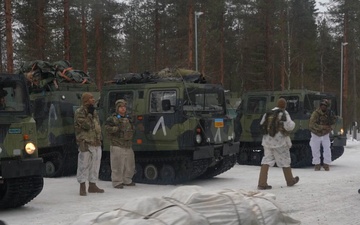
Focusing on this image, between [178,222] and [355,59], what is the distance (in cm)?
4816

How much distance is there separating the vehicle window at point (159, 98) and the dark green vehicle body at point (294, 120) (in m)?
4.75

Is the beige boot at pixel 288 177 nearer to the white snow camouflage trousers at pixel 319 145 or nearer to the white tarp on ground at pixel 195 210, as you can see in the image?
the white snow camouflage trousers at pixel 319 145

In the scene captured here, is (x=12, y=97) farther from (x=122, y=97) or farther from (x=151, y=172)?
(x=151, y=172)

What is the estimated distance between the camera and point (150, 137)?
1152 centimetres

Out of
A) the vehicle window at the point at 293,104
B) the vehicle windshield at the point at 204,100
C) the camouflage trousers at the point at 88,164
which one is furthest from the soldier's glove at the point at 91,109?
the vehicle window at the point at 293,104

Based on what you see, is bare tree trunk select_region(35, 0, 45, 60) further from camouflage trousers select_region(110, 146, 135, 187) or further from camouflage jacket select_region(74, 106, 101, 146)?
camouflage jacket select_region(74, 106, 101, 146)

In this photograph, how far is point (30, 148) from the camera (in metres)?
8.15

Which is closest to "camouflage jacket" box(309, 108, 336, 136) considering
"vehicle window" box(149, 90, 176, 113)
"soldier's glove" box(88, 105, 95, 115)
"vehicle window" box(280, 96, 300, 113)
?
"vehicle window" box(280, 96, 300, 113)

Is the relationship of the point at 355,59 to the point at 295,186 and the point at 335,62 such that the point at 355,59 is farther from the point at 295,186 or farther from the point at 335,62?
the point at 295,186

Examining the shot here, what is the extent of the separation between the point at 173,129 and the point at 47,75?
415cm

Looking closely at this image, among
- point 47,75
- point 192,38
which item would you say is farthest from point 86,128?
point 192,38

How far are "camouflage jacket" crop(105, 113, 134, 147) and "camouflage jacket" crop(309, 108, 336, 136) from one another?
16.7 ft

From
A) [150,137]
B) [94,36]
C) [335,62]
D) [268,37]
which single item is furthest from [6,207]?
[335,62]

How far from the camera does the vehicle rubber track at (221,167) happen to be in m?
12.3
